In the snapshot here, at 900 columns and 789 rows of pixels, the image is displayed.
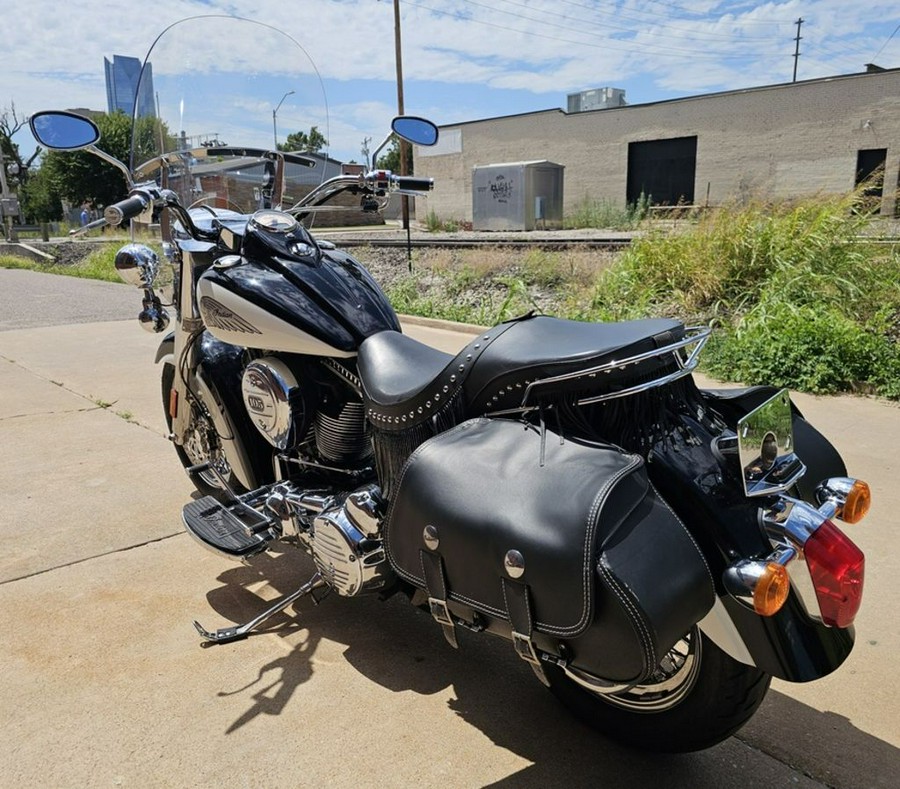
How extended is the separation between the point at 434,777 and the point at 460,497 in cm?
84

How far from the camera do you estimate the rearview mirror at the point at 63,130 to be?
9.54 ft

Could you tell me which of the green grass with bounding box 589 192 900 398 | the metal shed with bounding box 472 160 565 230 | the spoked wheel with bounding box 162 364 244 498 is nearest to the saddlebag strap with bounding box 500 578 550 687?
the spoked wheel with bounding box 162 364 244 498

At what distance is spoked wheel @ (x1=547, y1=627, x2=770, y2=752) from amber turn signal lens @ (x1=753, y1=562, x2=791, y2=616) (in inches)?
10.6

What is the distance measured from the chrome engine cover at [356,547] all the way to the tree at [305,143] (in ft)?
6.49

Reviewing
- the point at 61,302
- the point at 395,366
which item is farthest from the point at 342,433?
the point at 61,302

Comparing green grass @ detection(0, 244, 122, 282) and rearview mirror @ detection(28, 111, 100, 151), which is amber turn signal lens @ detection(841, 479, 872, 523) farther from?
green grass @ detection(0, 244, 122, 282)

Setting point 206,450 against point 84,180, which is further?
point 84,180

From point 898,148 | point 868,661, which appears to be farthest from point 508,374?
point 898,148

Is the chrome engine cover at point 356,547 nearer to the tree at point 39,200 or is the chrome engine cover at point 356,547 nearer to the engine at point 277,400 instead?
the engine at point 277,400

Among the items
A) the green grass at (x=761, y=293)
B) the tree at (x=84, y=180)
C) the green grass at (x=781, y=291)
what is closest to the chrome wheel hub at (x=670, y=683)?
the green grass at (x=781, y=291)

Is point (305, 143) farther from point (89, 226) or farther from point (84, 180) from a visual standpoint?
point (84, 180)

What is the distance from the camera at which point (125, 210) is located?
2.78m

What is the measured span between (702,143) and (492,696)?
30.3 metres

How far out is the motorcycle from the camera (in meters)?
1.58
